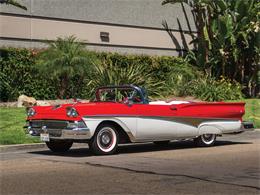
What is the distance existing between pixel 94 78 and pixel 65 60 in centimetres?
177

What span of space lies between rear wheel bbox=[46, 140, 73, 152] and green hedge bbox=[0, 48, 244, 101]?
9.45 metres

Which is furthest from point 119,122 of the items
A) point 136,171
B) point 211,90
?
point 211,90

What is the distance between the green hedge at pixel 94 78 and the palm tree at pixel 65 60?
373 mm

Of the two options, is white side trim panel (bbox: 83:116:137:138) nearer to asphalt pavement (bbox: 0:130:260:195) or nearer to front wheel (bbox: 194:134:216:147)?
asphalt pavement (bbox: 0:130:260:195)

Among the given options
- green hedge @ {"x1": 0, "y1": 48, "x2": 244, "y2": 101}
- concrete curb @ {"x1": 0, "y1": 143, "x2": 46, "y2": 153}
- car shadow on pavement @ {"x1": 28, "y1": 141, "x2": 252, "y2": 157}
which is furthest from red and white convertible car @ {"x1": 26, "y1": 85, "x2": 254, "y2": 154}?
green hedge @ {"x1": 0, "y1": 48, "x2": 244, "y2": 101}

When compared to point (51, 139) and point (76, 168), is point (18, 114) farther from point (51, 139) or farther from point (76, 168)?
point (76, 168)

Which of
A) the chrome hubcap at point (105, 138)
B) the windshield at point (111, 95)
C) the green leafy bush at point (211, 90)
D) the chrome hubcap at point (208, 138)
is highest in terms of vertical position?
the green leafy bush at point (211, 90)

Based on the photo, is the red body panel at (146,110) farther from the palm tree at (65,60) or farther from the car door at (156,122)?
the palm tree at (65,60)

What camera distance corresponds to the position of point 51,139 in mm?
12078

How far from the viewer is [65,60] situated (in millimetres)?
22016

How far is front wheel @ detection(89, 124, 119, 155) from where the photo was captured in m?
11.9

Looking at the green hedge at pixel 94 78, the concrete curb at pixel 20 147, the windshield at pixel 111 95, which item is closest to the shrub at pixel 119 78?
the green hedge at pixel 94 78

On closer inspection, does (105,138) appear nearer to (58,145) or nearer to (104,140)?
(104,140)

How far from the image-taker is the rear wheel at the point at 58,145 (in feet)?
42.1
